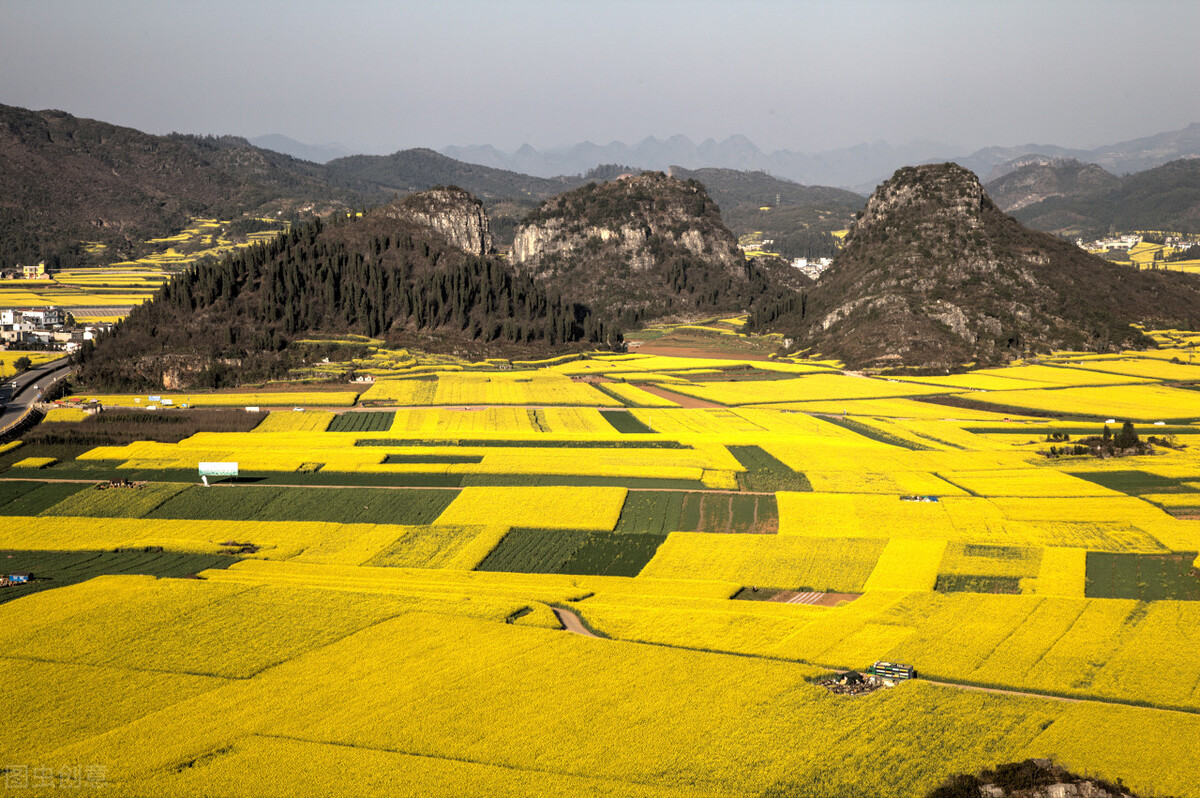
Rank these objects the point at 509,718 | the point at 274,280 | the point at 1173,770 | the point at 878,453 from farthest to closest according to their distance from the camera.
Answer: the point at 274,280 → the point at 878,453 → the point at 509,718 → the point at 1173,770

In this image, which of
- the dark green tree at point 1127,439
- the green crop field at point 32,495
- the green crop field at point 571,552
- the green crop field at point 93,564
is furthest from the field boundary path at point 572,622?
the dark green tree at point 1127,439

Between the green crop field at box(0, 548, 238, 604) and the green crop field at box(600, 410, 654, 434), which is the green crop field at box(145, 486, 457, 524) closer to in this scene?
the green crop field at box(0, 548, 238, 604)

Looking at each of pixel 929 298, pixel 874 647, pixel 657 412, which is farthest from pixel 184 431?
pixel 929 298

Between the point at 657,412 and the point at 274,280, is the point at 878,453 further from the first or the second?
the point at 274,280

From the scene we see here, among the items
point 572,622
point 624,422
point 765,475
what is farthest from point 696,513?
point 624,422

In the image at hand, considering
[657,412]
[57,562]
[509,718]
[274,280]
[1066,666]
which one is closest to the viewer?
[509,718]

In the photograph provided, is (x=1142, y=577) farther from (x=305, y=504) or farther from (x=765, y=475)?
(x=305, y=504)

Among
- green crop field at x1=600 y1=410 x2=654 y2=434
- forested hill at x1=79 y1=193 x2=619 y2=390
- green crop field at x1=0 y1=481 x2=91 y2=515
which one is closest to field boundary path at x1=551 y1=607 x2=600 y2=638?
green crop field at x1=0 y1=481 x2=91 y2=515
